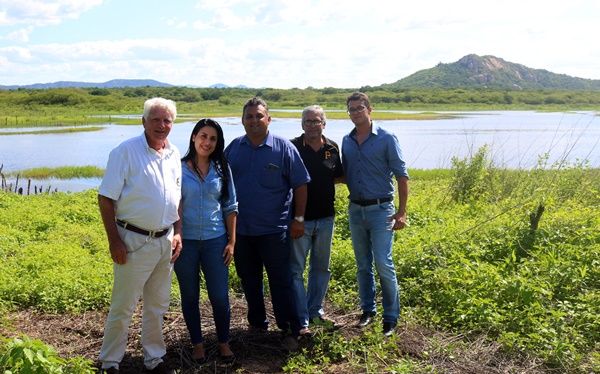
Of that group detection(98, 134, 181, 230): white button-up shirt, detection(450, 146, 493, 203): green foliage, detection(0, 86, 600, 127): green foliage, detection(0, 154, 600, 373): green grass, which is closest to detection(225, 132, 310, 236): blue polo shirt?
detection(98, 134, 181, 230): white button-up shirt

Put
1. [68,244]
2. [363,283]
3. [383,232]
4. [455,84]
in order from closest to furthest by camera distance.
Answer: [383,232] → [363,283] → [68,244] → [455,84]

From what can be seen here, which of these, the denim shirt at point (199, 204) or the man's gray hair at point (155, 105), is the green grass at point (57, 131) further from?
the man's gray hair at point (155, 105)

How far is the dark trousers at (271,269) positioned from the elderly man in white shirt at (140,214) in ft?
2.41

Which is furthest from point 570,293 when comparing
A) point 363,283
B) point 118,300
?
point 118,300

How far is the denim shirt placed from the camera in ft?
13.5

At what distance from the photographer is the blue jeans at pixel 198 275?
4164mm

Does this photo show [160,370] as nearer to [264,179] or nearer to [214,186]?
[214,186]

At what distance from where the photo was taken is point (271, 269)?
15.1ft

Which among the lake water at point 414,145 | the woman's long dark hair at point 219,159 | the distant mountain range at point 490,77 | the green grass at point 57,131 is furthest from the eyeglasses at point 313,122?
the distant mountain range at point 490,77

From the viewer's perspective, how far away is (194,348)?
14.3ft

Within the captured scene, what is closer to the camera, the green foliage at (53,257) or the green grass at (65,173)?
the green foliage at (53,257)

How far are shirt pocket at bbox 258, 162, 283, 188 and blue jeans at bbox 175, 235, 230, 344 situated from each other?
0.54 metres

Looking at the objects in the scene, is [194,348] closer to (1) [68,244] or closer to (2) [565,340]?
(2) [565,340]

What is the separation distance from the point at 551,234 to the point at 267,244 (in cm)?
396
